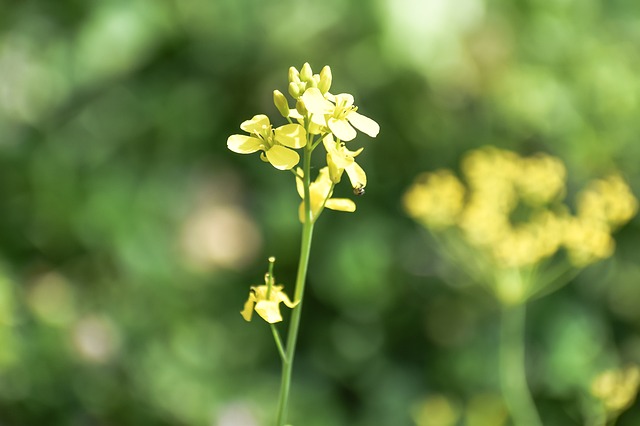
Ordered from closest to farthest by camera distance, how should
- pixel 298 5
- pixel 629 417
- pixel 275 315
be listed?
1. pixel 275 315
2. pixel 629 417
3. pixel 298 5

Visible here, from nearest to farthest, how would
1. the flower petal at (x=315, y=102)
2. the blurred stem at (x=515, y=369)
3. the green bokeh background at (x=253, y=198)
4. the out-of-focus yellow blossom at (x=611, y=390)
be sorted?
the flower petal at (x=315, y=102) < the out-of-focus yellow blossom at (x=611, y=390) < the blurred stem at (x=515, y=369) < the green bokeh background at (x=253, y=198)

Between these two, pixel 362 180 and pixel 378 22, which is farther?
pixel 378 22

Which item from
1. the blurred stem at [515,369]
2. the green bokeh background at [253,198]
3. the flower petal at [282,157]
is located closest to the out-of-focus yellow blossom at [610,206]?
the blurred stem at [515,369]

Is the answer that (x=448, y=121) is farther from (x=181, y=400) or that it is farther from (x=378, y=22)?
(x=181, y=400)

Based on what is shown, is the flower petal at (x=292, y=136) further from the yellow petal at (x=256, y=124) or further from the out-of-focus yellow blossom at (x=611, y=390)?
the out-of-focus yellow blossom at (x=611, y=390)

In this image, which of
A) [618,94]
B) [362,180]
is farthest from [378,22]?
[362,180]

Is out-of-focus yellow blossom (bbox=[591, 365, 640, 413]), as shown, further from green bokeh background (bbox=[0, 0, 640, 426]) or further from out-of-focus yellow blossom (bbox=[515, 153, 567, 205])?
green bokeh background (bbox=[0, 0, 640, 426])
